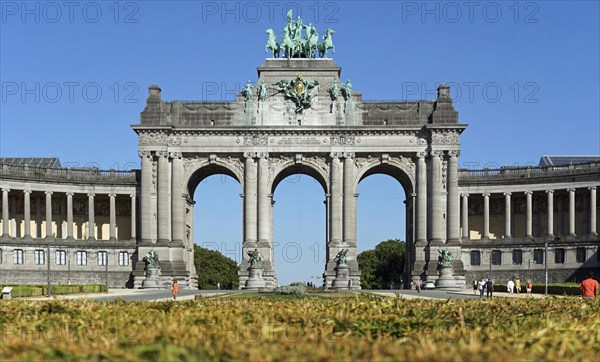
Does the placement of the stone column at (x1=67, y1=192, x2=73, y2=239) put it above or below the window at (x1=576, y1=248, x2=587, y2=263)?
above

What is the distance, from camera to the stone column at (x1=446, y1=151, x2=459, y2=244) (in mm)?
95375

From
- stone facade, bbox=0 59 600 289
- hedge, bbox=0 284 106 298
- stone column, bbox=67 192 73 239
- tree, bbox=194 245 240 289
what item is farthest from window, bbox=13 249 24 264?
tree, bbox=194 245 240 289

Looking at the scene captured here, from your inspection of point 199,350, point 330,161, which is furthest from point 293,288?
point 199,350

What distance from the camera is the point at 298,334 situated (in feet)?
48.8

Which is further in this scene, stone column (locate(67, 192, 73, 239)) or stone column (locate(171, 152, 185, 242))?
stone column (locate(67, 192, 73, 239))

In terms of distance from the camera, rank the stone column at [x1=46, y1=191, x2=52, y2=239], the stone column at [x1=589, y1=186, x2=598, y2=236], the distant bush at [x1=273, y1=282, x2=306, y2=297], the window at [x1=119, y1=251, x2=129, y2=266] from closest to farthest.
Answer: the distant bush at [x1=273, y1=282, x2=306, y2=297]
the stone column at [x1=589, y1=186, x2=598, y2=236]
the stone column at [x1=46, y1=191, x2=52, y2=239]
the window at [x1=119, y1=251, x2=129, y2=266]

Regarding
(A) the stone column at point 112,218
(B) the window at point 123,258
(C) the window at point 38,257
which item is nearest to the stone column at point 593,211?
(B) the window at point 123,258

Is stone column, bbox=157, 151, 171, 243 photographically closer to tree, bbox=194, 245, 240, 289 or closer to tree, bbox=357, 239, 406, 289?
tree, bbox=194, 245, 240, 289

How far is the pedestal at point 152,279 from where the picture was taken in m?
91.4

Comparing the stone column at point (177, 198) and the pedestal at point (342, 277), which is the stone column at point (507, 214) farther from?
the stone column at point (177, 198)

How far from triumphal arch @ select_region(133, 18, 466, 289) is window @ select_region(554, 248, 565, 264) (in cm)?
1409

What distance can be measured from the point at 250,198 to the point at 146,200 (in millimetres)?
12251

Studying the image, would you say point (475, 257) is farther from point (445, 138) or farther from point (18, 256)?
point (18, 256)

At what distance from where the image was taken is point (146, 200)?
315ft
